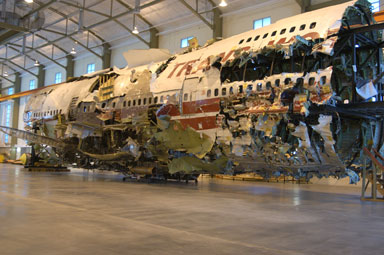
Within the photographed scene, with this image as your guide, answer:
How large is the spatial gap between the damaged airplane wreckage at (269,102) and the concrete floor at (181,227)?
2.28 metres

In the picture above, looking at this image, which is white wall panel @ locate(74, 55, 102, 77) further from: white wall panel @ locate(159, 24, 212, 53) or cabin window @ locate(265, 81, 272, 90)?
cabin window @ locate(265, 81, 272, 90)

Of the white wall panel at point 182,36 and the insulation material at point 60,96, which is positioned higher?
the white wall panel at point 182,36

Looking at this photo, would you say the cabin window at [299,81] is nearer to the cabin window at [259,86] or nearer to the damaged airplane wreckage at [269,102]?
the damaged airplane wreckage at [269,102]

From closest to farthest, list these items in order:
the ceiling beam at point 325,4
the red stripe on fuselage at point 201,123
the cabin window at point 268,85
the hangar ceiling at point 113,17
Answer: the cabin window at point 268,85 < the red stripe on fuselage at point 201,123 < the ceiling beam at point 325,4 < the hangar ceiling at point 113,17

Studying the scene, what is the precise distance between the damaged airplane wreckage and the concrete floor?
2.28 metres

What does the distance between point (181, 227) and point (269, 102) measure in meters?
6.44

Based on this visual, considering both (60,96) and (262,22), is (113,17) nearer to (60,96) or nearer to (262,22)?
(60,96)

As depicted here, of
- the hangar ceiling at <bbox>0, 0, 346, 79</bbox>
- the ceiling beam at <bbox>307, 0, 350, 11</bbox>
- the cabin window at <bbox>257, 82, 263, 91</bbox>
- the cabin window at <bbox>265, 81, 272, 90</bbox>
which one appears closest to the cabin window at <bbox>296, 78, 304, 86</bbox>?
the cabin window at <bbox>265, 81, 272, 90</bbox>

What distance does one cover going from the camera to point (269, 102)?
41.5ft

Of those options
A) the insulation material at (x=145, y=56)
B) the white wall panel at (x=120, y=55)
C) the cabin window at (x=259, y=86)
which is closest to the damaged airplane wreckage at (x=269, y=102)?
the cabin window at (x=259, y=86)

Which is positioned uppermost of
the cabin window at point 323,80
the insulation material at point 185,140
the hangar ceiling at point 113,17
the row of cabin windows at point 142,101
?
the hangar ceiling at point 113,17

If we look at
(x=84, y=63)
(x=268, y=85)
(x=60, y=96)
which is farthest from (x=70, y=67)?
(x=268, y=85)

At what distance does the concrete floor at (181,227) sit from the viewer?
614cm

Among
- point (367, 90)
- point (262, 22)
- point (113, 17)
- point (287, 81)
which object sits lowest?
point (367, 90)
